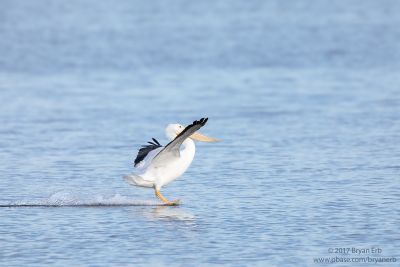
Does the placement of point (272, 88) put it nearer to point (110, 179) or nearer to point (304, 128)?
point (304, 128)

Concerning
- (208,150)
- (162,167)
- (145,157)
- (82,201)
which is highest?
(208,150)

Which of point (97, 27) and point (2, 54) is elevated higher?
point (97, 27)

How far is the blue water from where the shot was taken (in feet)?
23.0

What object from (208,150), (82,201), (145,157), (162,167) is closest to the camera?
(82,201)

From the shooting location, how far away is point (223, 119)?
15.9m

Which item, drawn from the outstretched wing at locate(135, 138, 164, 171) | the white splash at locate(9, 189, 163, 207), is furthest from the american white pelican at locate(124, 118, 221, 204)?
the white splash at locate(9, 189, 163, 207)

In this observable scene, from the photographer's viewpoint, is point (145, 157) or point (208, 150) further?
point (208, 150)

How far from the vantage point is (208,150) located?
12.5 m

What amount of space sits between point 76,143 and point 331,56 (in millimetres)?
17967

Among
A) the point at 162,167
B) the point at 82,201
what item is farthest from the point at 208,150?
the point at 82,201

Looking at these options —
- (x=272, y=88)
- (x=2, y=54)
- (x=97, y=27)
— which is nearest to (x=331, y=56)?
(x=272, y=88)

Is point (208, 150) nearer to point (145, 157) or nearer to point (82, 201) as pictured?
point (145, 157)

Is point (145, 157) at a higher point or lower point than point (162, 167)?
higher

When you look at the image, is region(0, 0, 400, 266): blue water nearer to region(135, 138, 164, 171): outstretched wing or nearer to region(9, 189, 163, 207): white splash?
region(9, 189, 163, 207): white splash
